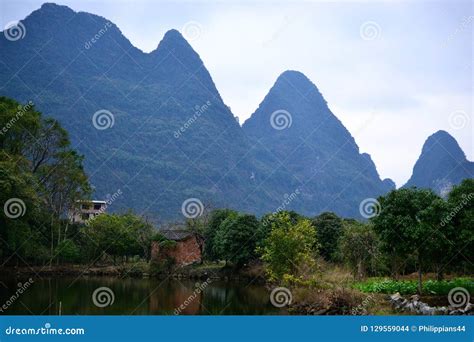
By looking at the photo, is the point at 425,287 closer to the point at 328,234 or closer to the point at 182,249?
the point at 328,234

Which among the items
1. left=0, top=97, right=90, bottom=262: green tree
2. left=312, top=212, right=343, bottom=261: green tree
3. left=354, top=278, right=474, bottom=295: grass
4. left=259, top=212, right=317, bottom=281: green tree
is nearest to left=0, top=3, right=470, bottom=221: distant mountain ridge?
left=0, top=97, right=90, bottom=262: green tree

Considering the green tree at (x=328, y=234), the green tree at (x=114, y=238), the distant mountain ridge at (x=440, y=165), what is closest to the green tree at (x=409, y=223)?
the green tree at (x=328, y=234)

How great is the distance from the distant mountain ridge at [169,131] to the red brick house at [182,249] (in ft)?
90.8

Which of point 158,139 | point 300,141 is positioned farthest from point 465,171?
point 158,139

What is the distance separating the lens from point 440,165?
112 metres

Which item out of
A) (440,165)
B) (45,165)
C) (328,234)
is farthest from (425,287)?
(440,165)

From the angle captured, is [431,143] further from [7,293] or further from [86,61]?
[7,293]

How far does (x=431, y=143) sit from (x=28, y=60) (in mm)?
92657

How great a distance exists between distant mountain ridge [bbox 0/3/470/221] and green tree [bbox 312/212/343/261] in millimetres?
38410

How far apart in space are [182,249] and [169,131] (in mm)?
62109

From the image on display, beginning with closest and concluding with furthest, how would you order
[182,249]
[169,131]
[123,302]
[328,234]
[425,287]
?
[425,287]
[123,302]
[328,234]
[182,249]
[169,131]

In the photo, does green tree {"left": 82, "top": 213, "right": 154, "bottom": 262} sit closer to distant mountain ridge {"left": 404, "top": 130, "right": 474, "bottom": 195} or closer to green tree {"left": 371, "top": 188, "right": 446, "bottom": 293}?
green tree {"left": 371, "top": 188, "right": 446, "bottom": 293}

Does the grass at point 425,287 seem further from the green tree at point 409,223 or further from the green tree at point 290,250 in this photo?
the green tree at point 290,250
